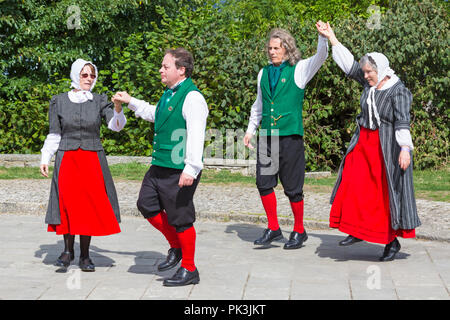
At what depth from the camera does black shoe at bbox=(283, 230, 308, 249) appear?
7027 mm

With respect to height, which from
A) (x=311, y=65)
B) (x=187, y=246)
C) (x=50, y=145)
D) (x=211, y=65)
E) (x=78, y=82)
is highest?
(x=211, y=65)

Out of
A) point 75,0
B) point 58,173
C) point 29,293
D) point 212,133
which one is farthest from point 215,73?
point 29,293

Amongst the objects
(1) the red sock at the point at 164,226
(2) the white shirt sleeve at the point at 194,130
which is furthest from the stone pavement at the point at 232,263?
(2) the white shirt sleeve at the point at 194,130

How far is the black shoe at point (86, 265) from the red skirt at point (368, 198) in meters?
2.20

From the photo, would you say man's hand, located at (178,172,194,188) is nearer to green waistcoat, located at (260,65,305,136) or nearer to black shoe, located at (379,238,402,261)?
green waistcoat, located at (260,65,305,136)

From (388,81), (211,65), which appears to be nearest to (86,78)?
(388,81)

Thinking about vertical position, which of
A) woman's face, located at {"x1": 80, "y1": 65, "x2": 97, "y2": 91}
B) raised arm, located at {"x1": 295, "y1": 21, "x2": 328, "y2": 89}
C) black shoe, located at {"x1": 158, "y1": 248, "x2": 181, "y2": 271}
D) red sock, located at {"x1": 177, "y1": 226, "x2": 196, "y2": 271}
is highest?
raised arm, located at {"x1": 295, "y1": 21, "x2": 328, "y2": 89}

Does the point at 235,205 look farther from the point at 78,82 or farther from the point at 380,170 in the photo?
the point at 78,82

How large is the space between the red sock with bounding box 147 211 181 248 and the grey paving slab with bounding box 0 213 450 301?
258 mm

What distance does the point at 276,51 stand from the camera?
22.6 feet

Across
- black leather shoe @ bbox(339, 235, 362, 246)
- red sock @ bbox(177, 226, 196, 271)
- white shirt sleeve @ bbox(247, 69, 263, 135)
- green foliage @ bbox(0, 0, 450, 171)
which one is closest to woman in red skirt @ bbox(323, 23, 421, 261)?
black leather shoe @ bbox(339, 235, 362, 246)

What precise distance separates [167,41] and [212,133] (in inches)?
76.6

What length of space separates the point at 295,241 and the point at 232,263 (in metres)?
0.89

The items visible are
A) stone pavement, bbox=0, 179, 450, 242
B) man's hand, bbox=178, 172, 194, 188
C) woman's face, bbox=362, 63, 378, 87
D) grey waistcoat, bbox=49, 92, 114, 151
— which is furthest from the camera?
stone pavement, bbox=0, 179, 450, 242
